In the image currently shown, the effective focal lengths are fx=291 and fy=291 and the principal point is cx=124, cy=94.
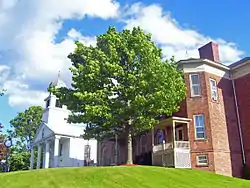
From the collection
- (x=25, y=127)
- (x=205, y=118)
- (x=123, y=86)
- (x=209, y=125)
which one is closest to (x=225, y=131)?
(x=209, y=125)

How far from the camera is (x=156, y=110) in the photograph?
69.8ft

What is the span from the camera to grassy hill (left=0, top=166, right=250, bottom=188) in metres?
13.6

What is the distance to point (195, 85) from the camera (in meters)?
24.7

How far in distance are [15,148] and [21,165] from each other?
14.8 ft

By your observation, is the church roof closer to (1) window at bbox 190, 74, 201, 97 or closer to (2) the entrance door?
(2) the entrance door

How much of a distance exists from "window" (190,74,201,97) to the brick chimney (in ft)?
12.3

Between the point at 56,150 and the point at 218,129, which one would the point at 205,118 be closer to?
the point at 218,129

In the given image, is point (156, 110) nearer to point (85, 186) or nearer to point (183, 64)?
point (183, 64)

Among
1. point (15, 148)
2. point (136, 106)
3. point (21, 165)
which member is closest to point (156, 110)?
point (136, 106)

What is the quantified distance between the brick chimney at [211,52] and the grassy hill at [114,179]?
538 inches

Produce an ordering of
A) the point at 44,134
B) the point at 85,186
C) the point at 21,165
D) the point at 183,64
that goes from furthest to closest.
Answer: the point at 21,165 → the point at 44,134 → the point at 183,64 → the point at 85,186

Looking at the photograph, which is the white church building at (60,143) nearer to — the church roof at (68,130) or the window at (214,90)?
the church roof at (68,130)

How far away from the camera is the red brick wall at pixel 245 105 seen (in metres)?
24.2

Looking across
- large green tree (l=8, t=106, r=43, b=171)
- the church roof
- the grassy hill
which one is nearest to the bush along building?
the grassy hill
